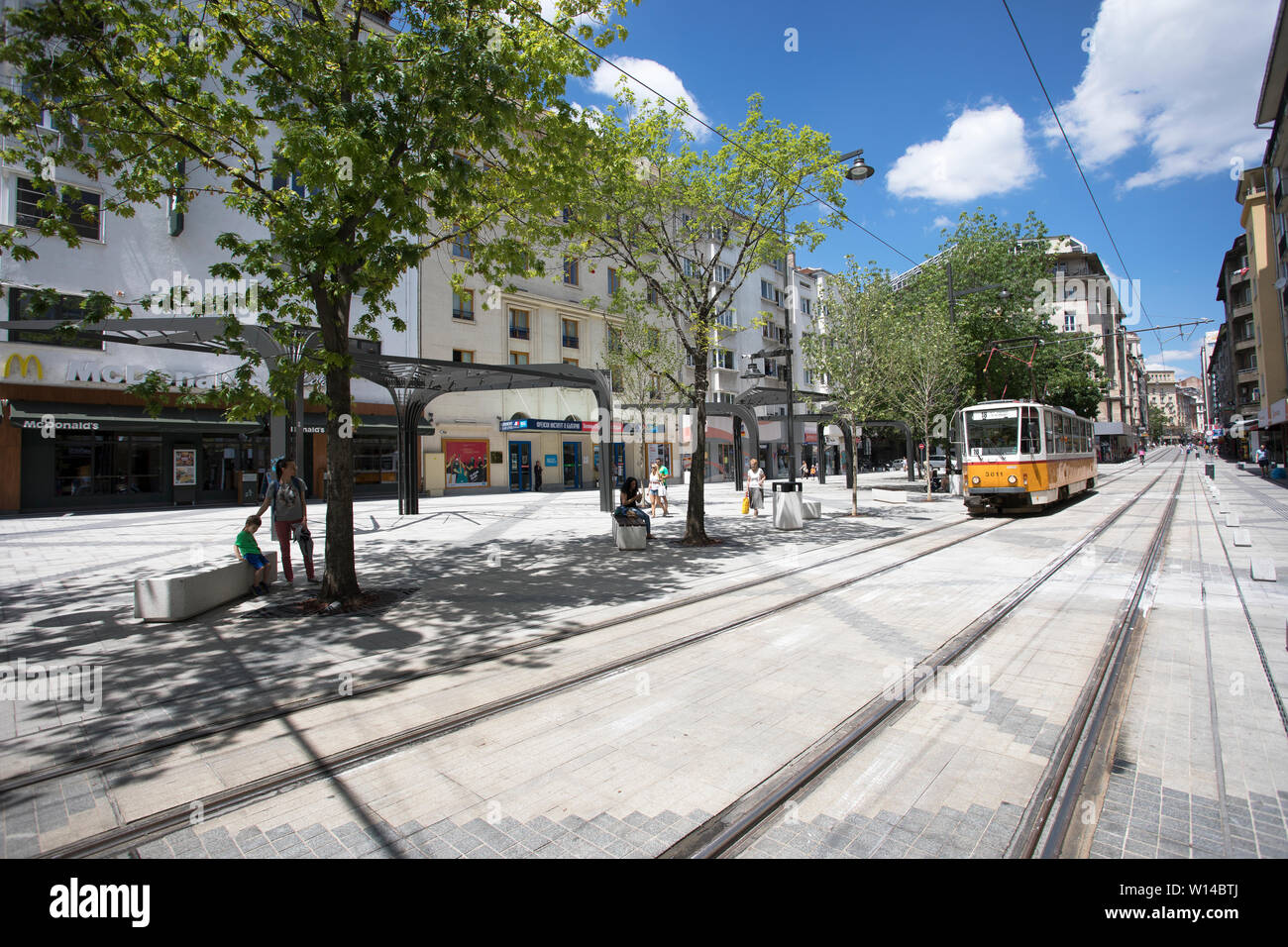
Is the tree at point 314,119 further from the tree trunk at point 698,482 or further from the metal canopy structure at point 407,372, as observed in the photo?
the metal canopy structure at point 407,372

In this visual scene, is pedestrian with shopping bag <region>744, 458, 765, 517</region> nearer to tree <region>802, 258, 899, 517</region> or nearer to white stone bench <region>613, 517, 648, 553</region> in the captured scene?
tree <region>802, 258, 899, 517</region>

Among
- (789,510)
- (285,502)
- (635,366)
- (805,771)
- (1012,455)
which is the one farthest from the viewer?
(635,366)

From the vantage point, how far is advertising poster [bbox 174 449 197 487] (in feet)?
80.2

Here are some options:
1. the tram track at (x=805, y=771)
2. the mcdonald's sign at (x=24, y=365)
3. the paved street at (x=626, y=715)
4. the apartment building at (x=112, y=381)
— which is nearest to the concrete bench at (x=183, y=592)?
the paved street at (x=626, y=715)

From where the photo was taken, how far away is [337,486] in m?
8.12

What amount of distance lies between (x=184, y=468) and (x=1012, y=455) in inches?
1150

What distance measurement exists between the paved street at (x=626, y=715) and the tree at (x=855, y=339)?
15546mm

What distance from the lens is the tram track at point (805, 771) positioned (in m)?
→ 2.88

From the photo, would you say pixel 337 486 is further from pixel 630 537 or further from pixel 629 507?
pixel 629 507

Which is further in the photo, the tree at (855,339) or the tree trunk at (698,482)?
the tree at (855,339)

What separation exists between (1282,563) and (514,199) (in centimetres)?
1305

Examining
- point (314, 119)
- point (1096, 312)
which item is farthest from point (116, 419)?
point (1096, 312)

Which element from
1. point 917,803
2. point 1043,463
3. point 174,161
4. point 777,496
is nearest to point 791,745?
point 917,803

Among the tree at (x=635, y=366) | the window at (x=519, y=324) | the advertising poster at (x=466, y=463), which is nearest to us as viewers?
the tree at (x=635, y=366)
